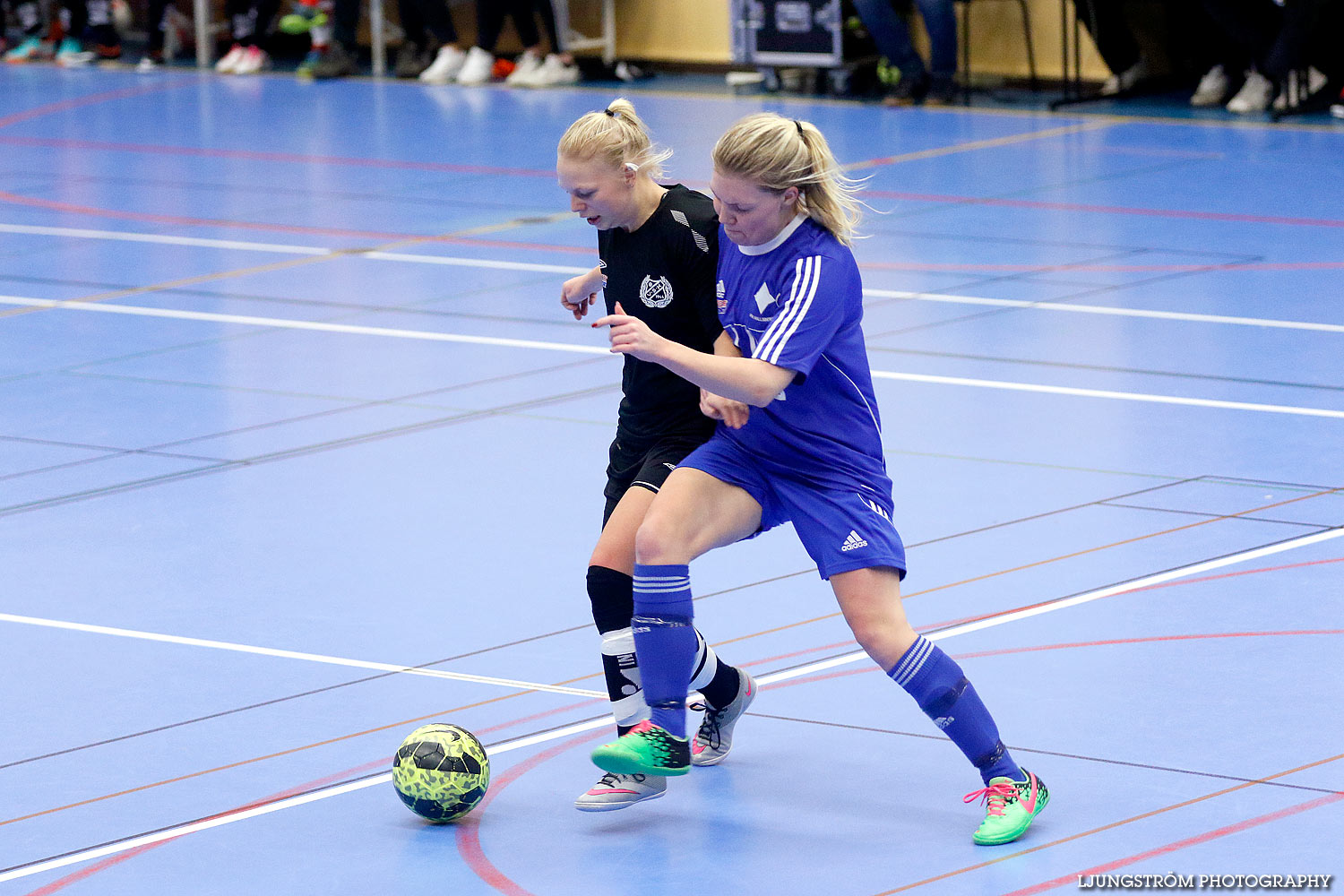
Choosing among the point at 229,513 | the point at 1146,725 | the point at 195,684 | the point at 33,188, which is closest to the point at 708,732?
the point at 1146,725

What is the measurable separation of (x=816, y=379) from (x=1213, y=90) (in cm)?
1361

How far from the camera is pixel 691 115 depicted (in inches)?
693

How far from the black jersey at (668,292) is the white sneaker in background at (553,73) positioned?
15345mm

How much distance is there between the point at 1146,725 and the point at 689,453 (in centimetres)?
128

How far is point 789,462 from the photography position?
4.61m

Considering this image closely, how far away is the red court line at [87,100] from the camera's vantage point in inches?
740

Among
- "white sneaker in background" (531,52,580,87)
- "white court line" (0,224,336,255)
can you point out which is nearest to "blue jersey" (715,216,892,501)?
"white court line" (0,224,336,255)

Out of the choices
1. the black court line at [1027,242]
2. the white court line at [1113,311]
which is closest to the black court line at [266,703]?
the white court line at [1113,311]

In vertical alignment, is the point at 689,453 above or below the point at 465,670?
above

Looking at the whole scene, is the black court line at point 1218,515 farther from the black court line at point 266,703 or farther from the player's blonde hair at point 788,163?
the player's blonde hair at point 788,163

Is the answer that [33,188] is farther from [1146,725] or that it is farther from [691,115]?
[1146,725]

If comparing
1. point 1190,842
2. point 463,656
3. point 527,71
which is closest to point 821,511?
point 1190,842

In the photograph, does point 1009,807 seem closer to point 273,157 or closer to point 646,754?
point 646,754

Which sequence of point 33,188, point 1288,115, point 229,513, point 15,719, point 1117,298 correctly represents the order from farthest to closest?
point 1288,115, point 33,188, point 1117,298, point 229,513, point 15,719
